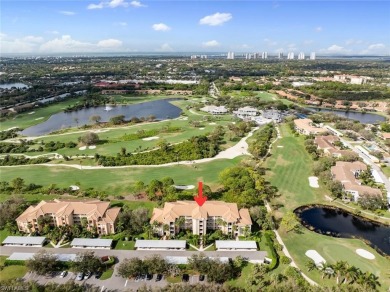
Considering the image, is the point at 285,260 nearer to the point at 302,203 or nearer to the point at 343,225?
the point at 343,225

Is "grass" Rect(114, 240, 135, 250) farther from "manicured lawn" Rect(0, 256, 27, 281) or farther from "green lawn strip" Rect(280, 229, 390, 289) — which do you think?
"green lawn strip" Rect(280, 229, 390, 289)

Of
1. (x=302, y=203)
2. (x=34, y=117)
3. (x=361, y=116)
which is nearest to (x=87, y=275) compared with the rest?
(x=302, y=203)

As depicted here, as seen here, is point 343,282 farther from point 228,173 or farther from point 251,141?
point 251,141

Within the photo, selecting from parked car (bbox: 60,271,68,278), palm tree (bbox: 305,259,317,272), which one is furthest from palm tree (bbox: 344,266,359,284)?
parked car (bbox: 60,271,68,278)

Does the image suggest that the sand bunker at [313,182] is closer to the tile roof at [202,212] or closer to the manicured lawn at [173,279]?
the tile roof at [202,212]

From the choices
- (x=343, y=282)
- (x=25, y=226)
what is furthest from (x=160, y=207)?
(x=343, y=282)

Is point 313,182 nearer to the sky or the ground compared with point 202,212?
nearer to the ground

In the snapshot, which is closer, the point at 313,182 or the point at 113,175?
the point at 313,182
